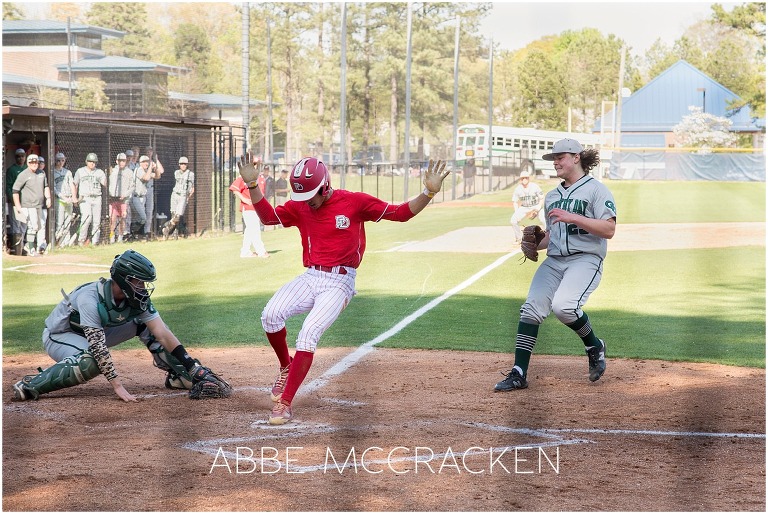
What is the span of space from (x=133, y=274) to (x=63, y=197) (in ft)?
33.2

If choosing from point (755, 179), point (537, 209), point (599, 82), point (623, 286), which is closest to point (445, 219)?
point (599, 82)

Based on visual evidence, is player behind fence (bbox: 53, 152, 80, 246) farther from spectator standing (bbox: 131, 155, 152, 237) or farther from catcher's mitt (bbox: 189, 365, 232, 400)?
catcher's mitt (bbox: 189, 365, 232, 400)

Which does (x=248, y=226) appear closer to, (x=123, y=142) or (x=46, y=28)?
(x=123, y=142)

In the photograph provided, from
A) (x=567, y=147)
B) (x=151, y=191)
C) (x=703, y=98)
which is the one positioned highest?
(x=703, y=98)

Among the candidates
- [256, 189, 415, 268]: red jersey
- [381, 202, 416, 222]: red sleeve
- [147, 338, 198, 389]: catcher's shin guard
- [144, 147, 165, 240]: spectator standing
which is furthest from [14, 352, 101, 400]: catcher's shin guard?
[144, 147, 165, 240]: spectator standing

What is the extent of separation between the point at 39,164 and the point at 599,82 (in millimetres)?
11856

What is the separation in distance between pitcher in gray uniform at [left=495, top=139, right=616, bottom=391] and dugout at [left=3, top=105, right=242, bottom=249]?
1030 centimetres

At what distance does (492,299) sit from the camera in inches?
460

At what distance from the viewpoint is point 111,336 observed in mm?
5863

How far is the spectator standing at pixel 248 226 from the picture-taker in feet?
44.8

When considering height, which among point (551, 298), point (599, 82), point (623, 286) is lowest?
point (623, 286)

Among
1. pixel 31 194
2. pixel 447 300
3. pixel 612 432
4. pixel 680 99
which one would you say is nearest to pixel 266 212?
pixel 612 432

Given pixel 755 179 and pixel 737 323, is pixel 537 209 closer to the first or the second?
pixel 737 323

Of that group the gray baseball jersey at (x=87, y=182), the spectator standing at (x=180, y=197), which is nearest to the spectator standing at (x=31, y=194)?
the gray baseball jersey at (x=87, y=182)
